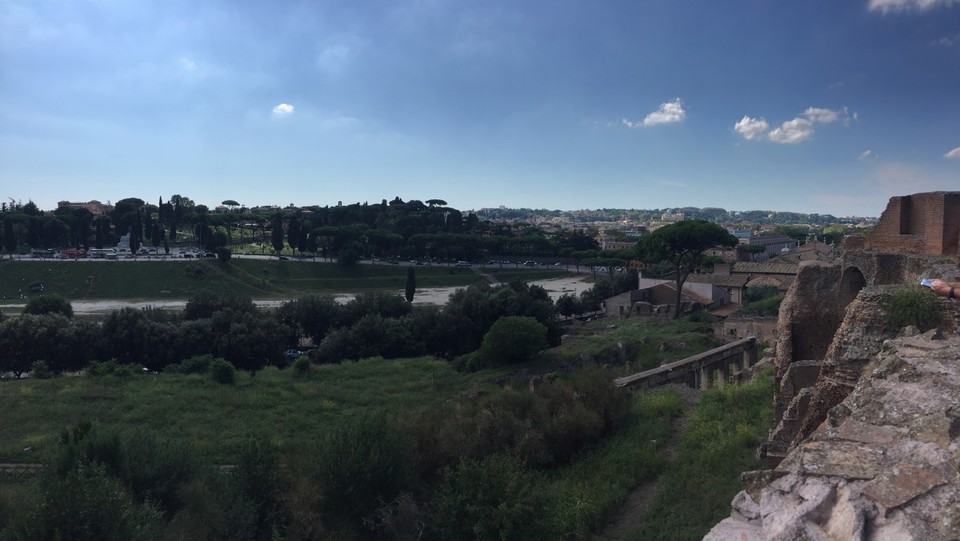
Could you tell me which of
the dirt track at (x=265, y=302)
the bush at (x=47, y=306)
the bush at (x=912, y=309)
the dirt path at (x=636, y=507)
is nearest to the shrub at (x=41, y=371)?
the bush at (x=47, y=306)

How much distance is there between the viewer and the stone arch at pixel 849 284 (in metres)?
10.6

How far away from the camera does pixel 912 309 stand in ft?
20.7

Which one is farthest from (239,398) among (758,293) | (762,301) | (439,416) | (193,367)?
(758,293)

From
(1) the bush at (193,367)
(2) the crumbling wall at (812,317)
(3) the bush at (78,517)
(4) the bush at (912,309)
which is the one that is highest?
(4) the bush at (912,309)

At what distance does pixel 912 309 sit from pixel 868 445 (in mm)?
3602

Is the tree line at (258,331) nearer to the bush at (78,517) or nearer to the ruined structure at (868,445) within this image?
the bush at (78,517)

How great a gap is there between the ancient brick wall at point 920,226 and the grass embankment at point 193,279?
118 ft

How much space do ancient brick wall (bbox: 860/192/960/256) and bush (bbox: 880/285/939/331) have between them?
17.5 ft

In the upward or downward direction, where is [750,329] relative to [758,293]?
downward

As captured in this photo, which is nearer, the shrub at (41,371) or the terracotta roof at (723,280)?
the shrub at (41,371)

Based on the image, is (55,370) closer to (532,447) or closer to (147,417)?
(147,417)

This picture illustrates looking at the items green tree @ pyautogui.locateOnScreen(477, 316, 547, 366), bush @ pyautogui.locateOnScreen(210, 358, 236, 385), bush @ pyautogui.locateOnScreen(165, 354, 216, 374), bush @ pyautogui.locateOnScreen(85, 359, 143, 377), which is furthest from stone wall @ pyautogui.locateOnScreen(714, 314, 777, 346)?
bush @ pyautogui.locateOnScreen(85, 359, 143, 377)

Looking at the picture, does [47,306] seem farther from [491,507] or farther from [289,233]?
[289,233]

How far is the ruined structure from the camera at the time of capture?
2938mm
